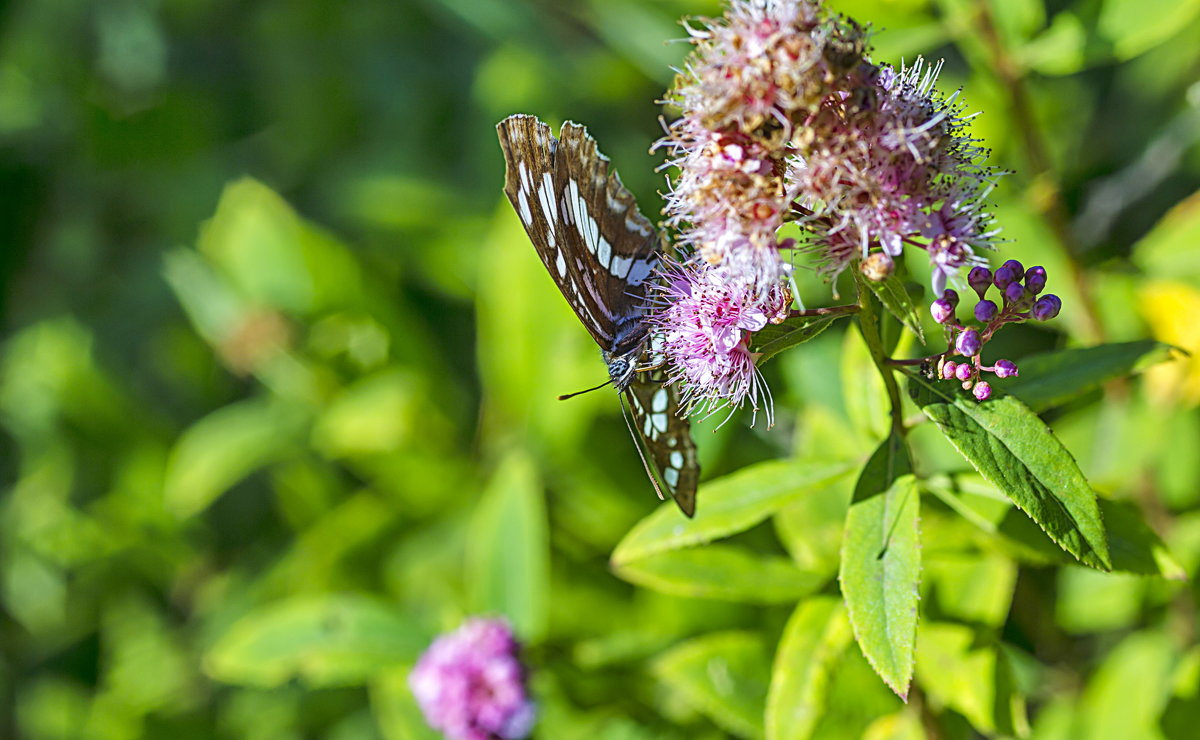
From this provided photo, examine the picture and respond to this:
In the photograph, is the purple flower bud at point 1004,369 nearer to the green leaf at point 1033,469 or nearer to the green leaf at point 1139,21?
the green leaf at point 1033,469

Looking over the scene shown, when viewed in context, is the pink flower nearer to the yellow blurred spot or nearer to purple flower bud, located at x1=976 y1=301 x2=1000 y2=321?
purple flower bud, located at x1=976 y1=301 x2=1000 y2=321

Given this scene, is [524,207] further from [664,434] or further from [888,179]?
[888,179]

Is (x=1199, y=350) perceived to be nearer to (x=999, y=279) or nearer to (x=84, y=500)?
(x=999, y=279)

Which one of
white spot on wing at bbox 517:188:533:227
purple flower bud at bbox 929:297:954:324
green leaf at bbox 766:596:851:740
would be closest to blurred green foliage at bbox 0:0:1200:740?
green leaf at bbox 766:596:851:740

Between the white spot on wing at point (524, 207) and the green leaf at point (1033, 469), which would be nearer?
the green leaf at point (1033, 469)

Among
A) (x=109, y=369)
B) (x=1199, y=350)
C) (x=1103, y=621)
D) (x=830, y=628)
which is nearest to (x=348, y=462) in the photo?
(x=109, y=369)

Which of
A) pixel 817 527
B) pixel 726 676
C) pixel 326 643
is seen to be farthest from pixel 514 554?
pixel 817 527

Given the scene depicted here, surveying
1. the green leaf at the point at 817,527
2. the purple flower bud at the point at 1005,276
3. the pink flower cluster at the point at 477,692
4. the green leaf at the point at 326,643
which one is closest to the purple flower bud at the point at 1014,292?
the purple flower bud at the point at 1005,276
